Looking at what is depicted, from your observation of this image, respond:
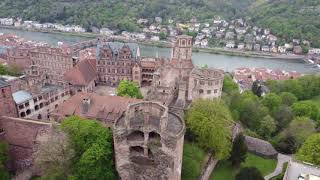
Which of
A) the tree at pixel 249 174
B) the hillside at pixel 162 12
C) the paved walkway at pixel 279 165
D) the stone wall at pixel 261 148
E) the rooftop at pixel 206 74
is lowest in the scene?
the paved walkway at pixel 279 165

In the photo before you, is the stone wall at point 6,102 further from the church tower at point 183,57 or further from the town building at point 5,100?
the church tower at point 183,57

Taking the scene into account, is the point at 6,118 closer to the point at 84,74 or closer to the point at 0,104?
the point at 0,104

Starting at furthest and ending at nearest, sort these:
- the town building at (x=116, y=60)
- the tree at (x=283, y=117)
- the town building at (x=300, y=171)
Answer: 1. the town building at (x=116, y=60)
2. the tree at (x=283, y=117)
3. the town building at (x=300, y=171)

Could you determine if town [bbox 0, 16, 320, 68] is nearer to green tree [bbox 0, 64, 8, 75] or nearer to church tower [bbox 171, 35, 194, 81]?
green tree [bbox 0, 64, 8, 75]

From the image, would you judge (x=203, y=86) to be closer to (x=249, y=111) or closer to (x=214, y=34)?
(x=249, y=111)

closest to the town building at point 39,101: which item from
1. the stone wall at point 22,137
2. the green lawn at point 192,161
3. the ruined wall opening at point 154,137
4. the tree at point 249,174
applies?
the stone wall at point 22,137

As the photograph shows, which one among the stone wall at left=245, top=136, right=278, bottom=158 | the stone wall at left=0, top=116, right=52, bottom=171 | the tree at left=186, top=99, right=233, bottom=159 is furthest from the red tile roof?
the stone wall at left=245, top=136, right=278, bottom=158

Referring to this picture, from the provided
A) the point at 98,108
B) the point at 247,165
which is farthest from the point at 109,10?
the point at 247,165
